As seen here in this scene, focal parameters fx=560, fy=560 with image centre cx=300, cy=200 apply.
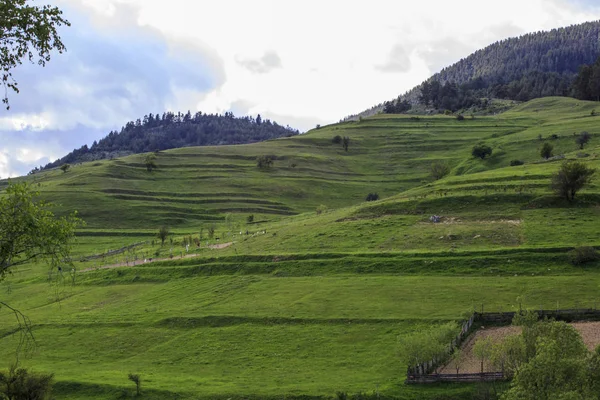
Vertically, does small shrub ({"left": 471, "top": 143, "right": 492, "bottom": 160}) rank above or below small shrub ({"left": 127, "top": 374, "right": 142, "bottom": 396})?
above

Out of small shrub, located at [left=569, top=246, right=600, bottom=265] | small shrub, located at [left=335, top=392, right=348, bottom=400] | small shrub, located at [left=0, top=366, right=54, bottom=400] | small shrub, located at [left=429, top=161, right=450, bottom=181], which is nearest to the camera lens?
small shrub, located at [left=0, top=366, right=54, bottom=400]

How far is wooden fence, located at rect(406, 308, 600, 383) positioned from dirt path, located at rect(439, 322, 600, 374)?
75cm

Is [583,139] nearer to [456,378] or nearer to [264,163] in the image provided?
[264,163]

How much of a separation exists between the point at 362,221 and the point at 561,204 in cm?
3057

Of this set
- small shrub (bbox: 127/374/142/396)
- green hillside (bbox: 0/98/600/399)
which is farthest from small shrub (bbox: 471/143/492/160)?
small shrub (bbox: 127/374/142/396)

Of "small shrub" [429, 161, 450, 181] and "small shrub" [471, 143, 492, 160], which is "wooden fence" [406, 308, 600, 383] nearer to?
"small shrub" [429, 161, 450, 181]

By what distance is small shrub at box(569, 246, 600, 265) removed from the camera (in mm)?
63469

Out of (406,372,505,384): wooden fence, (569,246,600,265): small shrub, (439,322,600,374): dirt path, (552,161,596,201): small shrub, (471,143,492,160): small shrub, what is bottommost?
(406,372,505,384): wooden fence

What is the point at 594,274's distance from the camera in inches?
A: 2393

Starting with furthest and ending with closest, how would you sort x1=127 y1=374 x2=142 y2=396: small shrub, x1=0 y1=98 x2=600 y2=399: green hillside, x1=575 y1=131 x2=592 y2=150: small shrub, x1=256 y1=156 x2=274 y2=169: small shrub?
x1=256 y1=156 x2=274 y2=169: small shrub
x1=575 y1=131 x2=592 y2=150: small shrub
x1=0 y1=98 x2=600 y2=399: green hillside
x1=127 y1=374 x2=142 y2=396: small shrub

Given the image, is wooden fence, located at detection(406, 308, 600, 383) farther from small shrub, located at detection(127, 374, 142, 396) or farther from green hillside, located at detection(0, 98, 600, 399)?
small shrub, located at detection(127, 374, 142, 396)

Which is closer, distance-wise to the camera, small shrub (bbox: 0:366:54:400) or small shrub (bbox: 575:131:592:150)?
small shrub (bbox: 0:366:54:400)

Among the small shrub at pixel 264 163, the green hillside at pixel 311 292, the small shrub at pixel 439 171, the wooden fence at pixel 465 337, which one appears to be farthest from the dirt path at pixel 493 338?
the small shrub at pixel 264 163

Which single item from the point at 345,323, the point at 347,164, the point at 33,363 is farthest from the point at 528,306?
the point at 347,164
